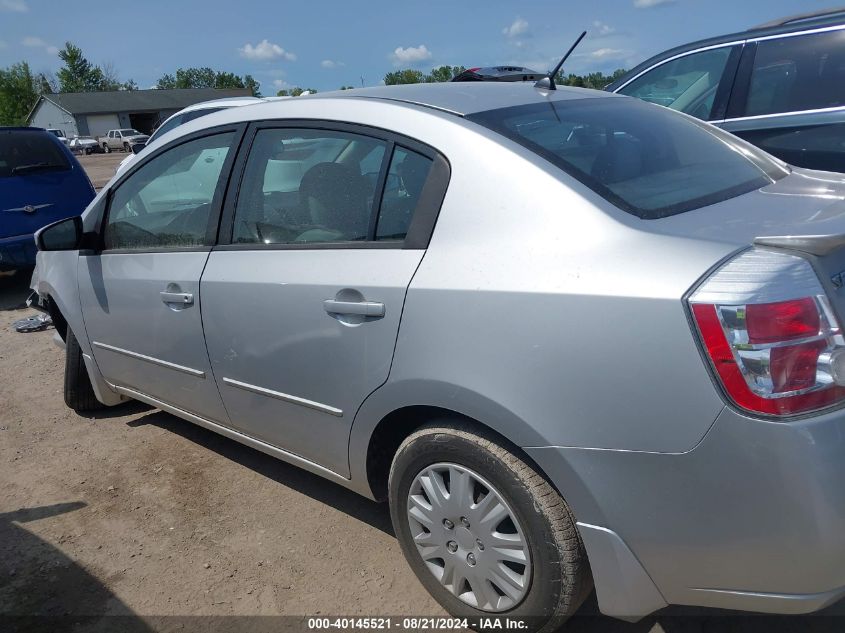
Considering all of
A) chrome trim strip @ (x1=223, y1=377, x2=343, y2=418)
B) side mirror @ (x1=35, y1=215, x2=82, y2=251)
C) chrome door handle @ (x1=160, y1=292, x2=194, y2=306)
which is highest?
side mirror @ (x1=35, y1=215, x2=82, y2=251)

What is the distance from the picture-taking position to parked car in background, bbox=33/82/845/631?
159 cm

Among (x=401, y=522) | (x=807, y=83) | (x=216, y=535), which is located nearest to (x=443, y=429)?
(x=401, y=522)

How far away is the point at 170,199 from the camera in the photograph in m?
3.39

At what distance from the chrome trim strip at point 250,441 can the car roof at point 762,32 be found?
402cm

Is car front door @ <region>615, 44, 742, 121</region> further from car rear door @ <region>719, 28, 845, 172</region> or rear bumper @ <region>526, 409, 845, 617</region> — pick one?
rear bumper @ <region>526, 409, 845, 617</region>

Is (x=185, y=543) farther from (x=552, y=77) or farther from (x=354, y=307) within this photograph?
(x=552, y=77)

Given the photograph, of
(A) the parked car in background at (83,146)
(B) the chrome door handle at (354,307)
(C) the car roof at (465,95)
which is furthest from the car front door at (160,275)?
(A) the parked car in background at (83,146)

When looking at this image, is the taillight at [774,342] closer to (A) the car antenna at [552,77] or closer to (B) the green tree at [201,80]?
(A) the car antenna at [552,77]

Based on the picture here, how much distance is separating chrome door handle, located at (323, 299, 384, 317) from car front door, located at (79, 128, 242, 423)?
32.6 inches

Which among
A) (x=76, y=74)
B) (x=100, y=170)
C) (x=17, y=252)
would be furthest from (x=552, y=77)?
(x=76, y=74)

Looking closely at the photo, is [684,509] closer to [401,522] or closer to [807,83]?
[401,522]

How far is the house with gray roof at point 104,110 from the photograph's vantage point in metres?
70.8

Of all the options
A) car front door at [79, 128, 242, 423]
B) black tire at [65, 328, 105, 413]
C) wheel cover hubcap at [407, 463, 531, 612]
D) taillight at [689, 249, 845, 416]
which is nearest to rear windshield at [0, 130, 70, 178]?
black tire at [65, 328, 105, 413]

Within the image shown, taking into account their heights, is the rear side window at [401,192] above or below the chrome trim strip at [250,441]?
above
